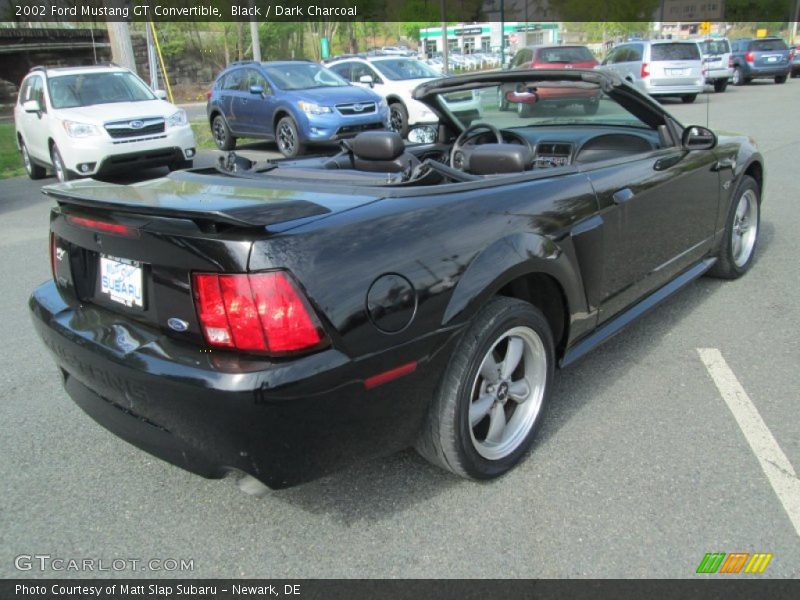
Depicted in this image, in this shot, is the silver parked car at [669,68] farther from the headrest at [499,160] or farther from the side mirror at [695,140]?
the headrest at [499,160]

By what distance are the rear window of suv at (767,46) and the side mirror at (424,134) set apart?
27.1 m

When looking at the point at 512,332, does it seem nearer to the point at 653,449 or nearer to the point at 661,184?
the point at 653,449

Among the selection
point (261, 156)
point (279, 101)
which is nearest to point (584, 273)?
point (279, 101)

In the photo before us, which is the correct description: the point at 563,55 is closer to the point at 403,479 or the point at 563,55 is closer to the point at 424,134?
the point at 424,134

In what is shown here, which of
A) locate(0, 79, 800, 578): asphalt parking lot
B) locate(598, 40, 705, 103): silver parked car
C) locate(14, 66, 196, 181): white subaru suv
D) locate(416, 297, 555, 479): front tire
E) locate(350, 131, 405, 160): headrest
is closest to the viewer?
locate(0, 79, 800, 578): asphalt parking lot

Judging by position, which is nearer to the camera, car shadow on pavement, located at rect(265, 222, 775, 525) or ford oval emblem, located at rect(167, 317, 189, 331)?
ford oval emblem, located at rect(167, 317, 189, 331)

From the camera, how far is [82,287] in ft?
8.41

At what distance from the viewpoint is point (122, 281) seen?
7.60 feet

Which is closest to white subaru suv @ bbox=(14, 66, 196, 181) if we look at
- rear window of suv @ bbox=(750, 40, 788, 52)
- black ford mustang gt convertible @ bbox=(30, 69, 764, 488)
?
black ford mustang gt convertible @ bbox=(30, 69, 764, 488)

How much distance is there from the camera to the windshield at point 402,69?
47.5ft

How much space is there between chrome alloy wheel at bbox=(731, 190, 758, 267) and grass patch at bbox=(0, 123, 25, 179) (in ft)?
39.8

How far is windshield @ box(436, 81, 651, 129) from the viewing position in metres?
3.63

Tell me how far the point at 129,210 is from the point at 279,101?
1013 centimetres

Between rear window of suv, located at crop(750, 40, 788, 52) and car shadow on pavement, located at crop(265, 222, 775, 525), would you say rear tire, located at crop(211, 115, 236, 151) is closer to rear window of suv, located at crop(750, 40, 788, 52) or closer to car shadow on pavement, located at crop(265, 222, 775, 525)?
car shadow on pavement, located at crop(265, 222, 775, 525)
